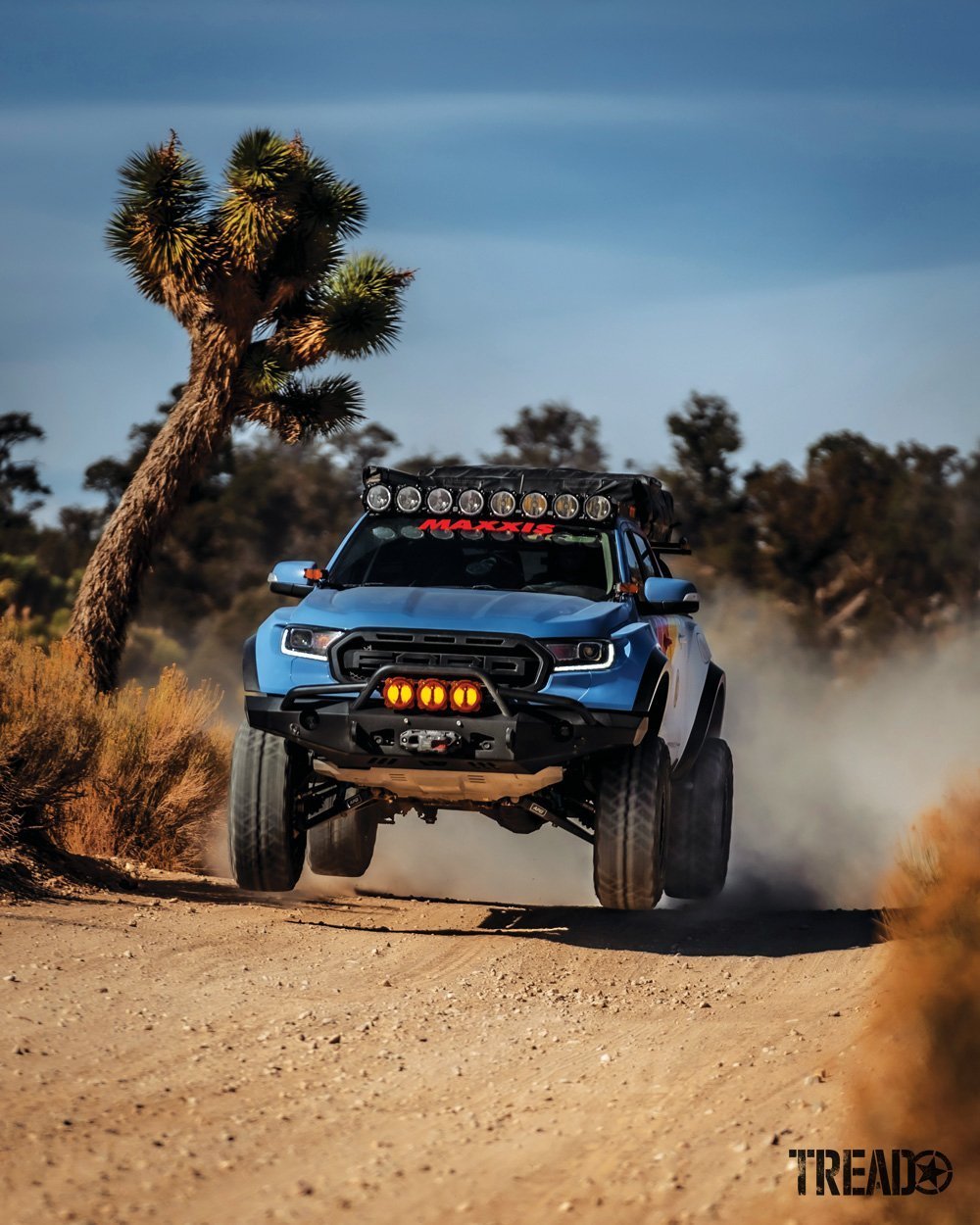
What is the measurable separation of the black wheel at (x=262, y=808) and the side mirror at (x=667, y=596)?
2226mm

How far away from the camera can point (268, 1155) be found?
5.21m

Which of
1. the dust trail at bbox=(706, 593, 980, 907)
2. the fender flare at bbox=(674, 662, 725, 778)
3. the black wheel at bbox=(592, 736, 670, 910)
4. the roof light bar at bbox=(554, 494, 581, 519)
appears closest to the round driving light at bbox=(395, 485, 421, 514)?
the roof light bar at bbox=(554, 494, 581, 519)

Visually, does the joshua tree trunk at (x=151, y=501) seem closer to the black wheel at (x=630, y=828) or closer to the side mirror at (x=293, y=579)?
the side mirror at (x=293, y=579)

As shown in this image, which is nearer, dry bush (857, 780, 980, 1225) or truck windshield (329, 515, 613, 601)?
dry bush (857, 780, 980, 1225)

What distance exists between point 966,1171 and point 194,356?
1548cm

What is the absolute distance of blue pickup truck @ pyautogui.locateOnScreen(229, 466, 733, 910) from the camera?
28.1ft

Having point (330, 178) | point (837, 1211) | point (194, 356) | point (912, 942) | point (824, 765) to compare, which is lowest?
point (837, 1211)

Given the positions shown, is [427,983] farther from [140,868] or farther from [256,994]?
[140,868]

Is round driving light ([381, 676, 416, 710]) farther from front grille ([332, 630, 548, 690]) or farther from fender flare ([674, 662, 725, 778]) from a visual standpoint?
fender flare ([674, 662, 725, 778])

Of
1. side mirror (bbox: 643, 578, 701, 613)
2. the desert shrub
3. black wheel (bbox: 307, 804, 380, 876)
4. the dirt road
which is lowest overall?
the dirt road

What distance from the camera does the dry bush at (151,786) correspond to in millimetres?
13844

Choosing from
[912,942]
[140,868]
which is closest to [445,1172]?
[912,942]

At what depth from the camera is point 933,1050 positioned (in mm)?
5477

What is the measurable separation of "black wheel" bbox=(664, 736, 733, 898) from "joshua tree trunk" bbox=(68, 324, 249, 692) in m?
8.60
